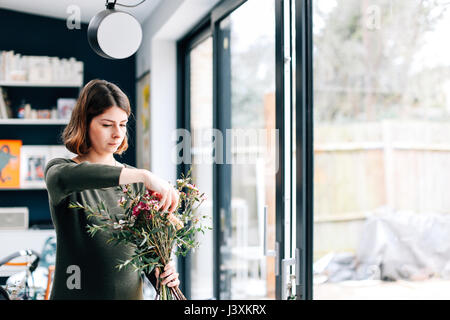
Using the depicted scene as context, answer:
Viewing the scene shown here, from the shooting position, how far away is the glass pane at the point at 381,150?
1387 millimetres

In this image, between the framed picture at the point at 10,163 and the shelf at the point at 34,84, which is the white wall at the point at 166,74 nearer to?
the shelf at the point at 34,84

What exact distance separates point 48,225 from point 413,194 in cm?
155

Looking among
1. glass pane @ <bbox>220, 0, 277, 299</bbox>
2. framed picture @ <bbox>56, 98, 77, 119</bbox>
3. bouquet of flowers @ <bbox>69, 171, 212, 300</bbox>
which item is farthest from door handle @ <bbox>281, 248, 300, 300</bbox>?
framed picture @ <bbox>56, 98, 77, 119</bbox>

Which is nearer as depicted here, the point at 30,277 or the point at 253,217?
the point at 30,277

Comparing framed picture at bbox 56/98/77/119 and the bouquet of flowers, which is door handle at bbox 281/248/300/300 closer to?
the bouquet of flowers

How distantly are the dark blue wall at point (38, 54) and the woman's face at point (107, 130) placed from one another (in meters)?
0.29

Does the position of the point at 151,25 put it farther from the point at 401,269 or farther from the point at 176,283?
the point at 401,269

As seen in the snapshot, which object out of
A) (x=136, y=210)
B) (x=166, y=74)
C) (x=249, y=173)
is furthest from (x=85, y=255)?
(x=249, y=173)

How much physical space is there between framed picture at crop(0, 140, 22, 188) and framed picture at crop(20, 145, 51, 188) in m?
0.02

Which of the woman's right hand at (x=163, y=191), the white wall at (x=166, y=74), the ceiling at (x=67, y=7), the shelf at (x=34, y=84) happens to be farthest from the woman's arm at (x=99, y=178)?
the shelf at (x=34, y=84)

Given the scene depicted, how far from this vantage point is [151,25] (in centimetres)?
171

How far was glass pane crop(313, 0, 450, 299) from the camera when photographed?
1387 mm

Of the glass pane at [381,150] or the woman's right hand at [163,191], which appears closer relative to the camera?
the woman's right hand at [163,191]
